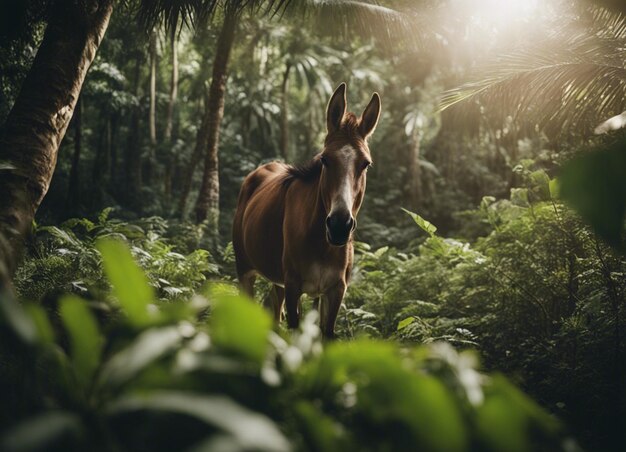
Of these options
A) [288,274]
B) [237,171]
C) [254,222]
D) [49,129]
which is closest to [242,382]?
[288,274]

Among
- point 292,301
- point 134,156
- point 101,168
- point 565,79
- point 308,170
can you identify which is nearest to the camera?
point 292,301

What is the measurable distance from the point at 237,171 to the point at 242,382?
30.0 m

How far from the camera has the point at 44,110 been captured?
3.62 metres

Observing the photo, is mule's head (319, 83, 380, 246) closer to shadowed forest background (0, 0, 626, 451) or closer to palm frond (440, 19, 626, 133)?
shadowed forest background (0, 0, 626, 451)

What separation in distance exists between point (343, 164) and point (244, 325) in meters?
2.70

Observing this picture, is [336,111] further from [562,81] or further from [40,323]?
[562,81]

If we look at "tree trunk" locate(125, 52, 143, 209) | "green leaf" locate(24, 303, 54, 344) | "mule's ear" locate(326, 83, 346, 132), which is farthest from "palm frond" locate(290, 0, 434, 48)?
"tree trunk" locate(125, 52, 143, 209)

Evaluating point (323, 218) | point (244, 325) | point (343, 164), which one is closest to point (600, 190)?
point (244, 325)

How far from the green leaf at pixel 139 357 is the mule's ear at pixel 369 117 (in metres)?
3.20

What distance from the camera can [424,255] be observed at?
7.91 m

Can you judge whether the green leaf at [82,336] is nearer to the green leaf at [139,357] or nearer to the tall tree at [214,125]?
the green leaf at [139,357]

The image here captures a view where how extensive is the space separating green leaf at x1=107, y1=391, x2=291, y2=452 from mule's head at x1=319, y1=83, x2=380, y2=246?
8.23ft

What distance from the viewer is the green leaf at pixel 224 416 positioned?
2.32 ft

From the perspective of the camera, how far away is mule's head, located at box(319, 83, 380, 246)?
3275 mm
